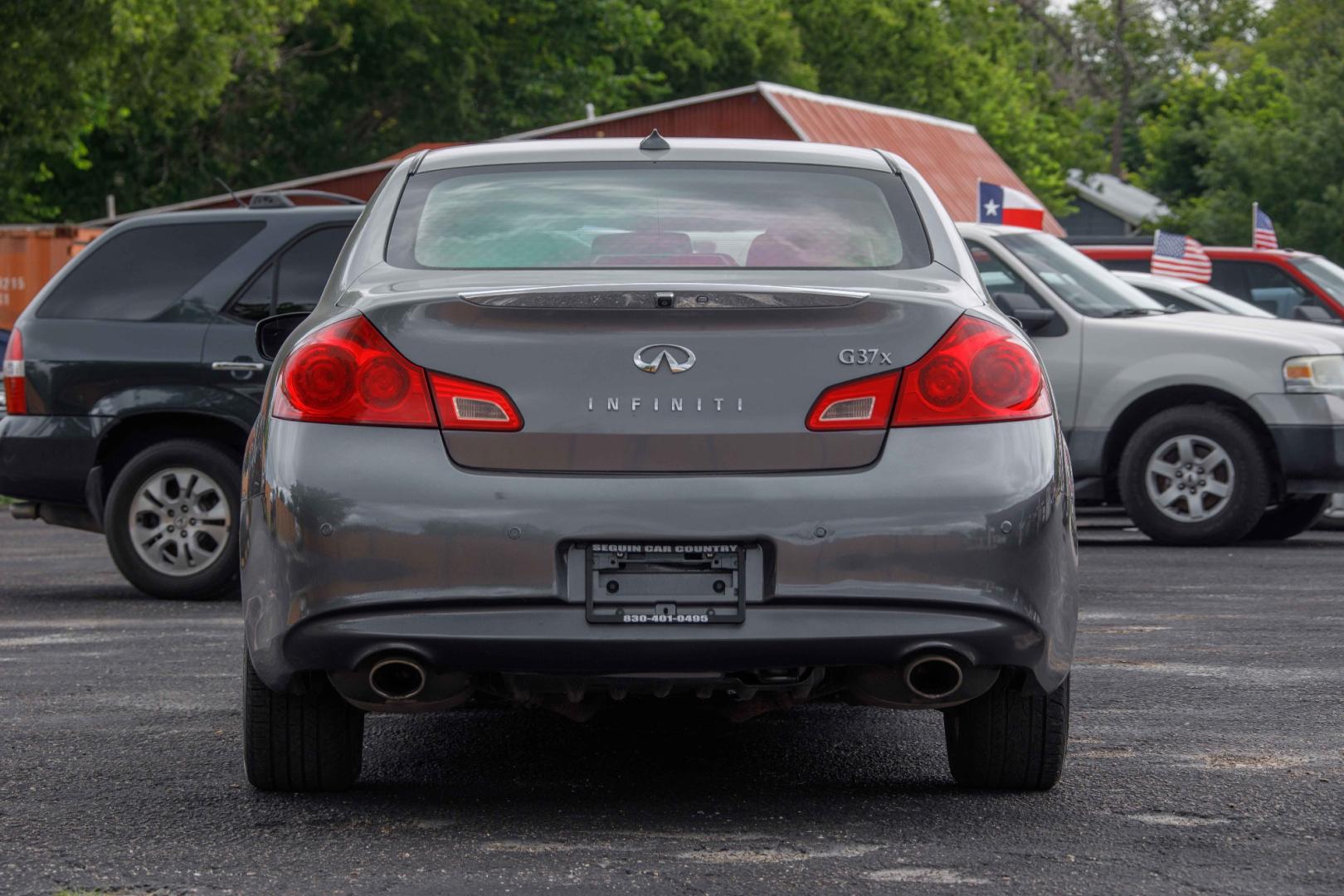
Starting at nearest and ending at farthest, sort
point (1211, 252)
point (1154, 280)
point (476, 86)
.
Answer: point (1154, 280)
point (1211, 252)
point (476, 86)

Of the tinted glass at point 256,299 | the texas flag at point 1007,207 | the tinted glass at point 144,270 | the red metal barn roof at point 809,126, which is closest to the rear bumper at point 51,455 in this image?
the tinted glass at point 144,270

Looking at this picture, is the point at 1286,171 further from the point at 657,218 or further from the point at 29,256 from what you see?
the point at 657,218

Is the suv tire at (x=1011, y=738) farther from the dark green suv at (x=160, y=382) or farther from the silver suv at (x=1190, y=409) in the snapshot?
the silver suv at (x=1190, y=409)

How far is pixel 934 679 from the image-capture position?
15.3 ft

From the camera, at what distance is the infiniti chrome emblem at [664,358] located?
4523mm

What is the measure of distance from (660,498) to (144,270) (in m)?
5.96

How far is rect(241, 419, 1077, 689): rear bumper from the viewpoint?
4.42 meters

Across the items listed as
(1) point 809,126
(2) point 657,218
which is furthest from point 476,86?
(2) point 657,218

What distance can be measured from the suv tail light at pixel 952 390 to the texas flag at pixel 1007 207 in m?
17.3

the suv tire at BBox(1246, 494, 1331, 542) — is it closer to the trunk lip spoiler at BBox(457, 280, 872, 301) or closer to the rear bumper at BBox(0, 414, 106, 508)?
the rear bumper at BBox(0, 414, 106, 508)

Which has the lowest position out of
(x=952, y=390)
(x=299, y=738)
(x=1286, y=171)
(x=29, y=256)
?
(x=299, y=738)

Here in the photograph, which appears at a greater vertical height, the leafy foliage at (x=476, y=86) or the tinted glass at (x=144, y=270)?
the leafy foliage at (x=476, y=86)

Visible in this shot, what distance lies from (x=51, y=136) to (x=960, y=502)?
29293mm

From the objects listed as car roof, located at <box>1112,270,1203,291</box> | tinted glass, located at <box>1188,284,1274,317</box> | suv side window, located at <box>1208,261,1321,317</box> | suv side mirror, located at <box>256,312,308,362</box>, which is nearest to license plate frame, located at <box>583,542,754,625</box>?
suv side mirror, located at <box>256,312,308,362</box>
